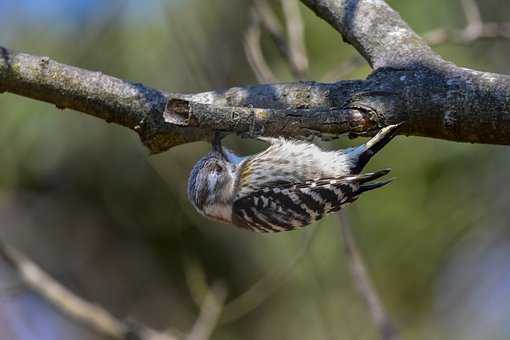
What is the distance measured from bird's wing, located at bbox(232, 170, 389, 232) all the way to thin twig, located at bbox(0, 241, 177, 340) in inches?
38.9

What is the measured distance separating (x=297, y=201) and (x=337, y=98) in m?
0.88

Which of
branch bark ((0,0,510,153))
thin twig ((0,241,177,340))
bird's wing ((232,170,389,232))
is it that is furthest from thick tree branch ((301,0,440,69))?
thin twig ((0,241,177,340))

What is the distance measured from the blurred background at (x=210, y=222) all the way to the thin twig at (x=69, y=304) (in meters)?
1.52

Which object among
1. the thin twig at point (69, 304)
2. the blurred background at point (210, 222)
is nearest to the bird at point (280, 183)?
the thin twig at point (69, 304)

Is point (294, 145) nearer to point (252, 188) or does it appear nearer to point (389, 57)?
point (252, 188)

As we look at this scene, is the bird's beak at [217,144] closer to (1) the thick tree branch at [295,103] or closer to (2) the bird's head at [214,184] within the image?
(2) the bird's head at [214,184]

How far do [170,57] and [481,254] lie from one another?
321cm

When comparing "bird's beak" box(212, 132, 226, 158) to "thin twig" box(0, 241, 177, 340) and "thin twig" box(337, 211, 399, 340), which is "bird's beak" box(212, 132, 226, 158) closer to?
"thin twig" box(337, 211, 399, 340)

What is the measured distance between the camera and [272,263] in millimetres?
7195

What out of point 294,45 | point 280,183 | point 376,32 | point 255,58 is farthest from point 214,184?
point 376,32

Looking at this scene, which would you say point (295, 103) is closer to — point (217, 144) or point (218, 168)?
point (217, 144)

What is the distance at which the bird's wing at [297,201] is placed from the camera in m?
3.37

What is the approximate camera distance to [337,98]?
267 cm

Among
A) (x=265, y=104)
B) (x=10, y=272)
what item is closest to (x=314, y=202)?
(x=265, y=104)
